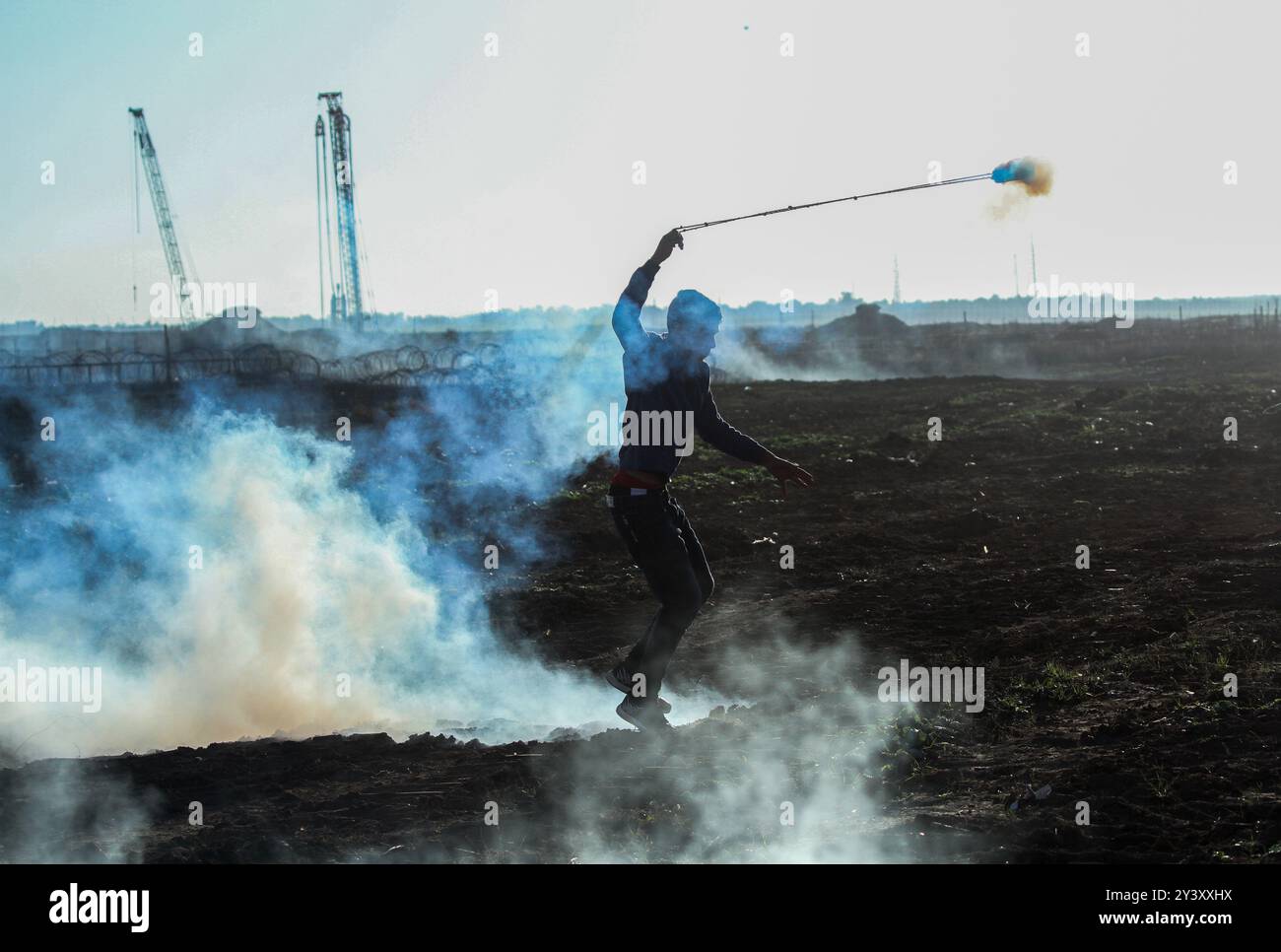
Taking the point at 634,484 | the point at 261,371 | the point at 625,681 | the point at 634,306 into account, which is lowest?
the point at 625,681

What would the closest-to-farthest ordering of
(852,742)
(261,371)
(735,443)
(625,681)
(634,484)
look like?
(852,742) < (634,484) < (625,681) < (735,443) < (261,371)

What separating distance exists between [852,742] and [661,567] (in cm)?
143

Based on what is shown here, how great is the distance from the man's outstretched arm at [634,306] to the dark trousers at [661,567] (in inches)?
35.3

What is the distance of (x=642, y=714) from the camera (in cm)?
709

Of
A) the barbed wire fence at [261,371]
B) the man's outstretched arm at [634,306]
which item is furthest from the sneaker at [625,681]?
the barbed wire fence at [261,371]

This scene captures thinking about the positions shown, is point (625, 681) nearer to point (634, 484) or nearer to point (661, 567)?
point (661, 567)

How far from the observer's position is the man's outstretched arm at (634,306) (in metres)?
7.12

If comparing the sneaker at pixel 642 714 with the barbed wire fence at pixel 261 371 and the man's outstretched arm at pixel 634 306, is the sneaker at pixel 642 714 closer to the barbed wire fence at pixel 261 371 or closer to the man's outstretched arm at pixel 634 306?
the man's outstretched arm at pixel 634 306

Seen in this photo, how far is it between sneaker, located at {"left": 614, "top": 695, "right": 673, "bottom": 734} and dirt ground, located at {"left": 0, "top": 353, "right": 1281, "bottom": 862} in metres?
0.15

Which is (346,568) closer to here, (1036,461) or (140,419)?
(1036,461)

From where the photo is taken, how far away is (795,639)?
957cm

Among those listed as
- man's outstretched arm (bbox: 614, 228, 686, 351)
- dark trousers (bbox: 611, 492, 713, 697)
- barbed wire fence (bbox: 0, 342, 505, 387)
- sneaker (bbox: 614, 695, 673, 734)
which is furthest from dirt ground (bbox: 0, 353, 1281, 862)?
barbed wire fence (bbox: 0, 342, 505, 387)

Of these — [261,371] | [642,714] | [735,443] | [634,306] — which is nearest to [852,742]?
[642,714]
